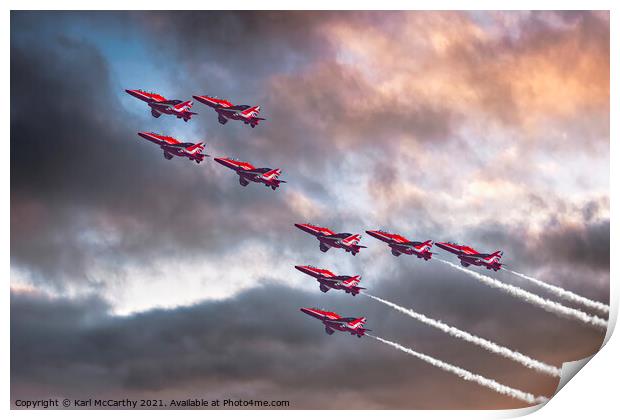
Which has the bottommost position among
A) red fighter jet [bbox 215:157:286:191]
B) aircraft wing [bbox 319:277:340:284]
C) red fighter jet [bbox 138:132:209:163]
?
aircraft wing [bbox 319:277:340:284]

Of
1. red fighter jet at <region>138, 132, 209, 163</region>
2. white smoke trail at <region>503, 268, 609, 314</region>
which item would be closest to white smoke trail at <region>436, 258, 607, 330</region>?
white smoke trail at <region>503, 268, 609, 314</region>

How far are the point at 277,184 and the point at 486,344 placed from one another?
16.4 metres

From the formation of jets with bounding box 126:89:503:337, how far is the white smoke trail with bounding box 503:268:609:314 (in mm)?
2191

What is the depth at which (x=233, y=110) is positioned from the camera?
67000 mm

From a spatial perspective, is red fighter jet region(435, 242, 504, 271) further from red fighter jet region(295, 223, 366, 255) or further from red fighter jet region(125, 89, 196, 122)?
red fighter jet region(125, 89, 196, 122)

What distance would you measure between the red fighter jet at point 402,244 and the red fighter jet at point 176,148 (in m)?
11.8

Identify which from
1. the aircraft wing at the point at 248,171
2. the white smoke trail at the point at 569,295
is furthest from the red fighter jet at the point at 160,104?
the white smoke trail at the point at 569,295

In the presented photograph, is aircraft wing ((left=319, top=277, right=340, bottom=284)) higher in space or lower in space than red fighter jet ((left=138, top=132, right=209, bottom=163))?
lower

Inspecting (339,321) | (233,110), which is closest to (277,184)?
(233,110)

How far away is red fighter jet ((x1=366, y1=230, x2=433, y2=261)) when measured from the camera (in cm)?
6800

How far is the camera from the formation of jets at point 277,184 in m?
67.1

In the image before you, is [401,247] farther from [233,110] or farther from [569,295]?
[233,110]
